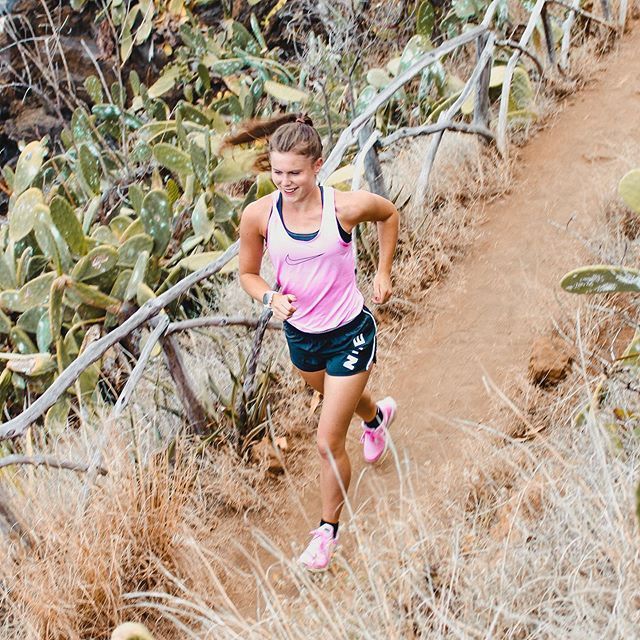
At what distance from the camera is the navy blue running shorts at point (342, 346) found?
2719 mm

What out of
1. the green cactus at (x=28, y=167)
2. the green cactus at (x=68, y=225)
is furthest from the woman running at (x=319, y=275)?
the green cactus at (x=28, y=167)

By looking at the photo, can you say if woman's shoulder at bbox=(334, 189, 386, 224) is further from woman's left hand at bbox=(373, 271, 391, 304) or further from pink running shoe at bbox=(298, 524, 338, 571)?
pink running shoe at bbox=(298, 524, 338, 571)

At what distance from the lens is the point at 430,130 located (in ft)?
15.6

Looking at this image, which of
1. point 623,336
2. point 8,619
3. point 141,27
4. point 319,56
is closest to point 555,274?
point 623,336

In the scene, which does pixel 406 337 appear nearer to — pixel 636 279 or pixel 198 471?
pixel 198 471

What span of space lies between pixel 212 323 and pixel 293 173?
1113mm

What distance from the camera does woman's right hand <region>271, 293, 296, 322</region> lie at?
2.54 m

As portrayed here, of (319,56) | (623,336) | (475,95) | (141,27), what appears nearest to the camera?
(623,336)

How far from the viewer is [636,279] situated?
2609 millimetres

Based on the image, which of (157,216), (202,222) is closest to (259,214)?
(157,216)

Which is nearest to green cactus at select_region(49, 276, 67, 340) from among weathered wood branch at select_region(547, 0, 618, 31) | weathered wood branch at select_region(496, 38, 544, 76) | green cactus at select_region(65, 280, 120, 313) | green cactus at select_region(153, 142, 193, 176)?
green cactus at select_region(65, 280, 120, 313)

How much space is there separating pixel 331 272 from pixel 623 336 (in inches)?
61.6

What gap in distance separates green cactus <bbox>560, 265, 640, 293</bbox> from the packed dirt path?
0.47 metres

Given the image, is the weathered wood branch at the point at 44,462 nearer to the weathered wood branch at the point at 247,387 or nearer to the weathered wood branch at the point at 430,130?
the weathered wood branch at the point at 247,387
